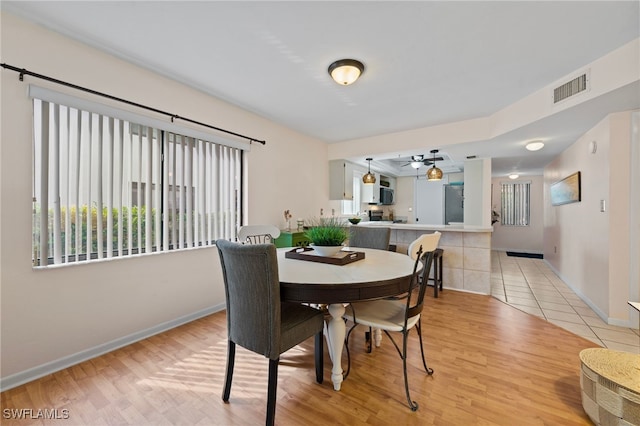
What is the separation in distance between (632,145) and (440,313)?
251cm

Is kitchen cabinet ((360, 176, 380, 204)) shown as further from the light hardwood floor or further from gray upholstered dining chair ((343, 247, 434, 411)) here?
gray upholstered dining chair ((343, 247, 434, 411))

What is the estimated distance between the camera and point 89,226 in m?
2.18

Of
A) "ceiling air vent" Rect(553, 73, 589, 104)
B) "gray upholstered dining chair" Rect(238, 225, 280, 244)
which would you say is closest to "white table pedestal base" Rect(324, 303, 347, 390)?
"gray upholstered dining chair" Rect(238, 225, 280, 244)

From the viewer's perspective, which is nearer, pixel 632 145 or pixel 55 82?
pixel 55 82

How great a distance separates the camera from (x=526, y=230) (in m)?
7.20

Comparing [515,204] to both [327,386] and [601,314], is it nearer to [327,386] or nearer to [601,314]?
[601,314]

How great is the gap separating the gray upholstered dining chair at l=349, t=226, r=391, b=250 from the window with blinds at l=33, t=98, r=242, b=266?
164cm

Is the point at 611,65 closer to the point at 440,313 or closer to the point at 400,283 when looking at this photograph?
the point at 400,283

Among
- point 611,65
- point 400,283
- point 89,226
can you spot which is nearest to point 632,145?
point 611,65

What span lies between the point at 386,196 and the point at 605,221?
481 centimetres

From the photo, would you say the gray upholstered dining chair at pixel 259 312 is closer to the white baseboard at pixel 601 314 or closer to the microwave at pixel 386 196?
the white baseboard at pixel 601 314

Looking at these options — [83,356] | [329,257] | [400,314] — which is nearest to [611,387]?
[400,314]

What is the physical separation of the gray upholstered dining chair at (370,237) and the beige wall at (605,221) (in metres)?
2.28

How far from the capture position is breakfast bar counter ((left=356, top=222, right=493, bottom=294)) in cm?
380
